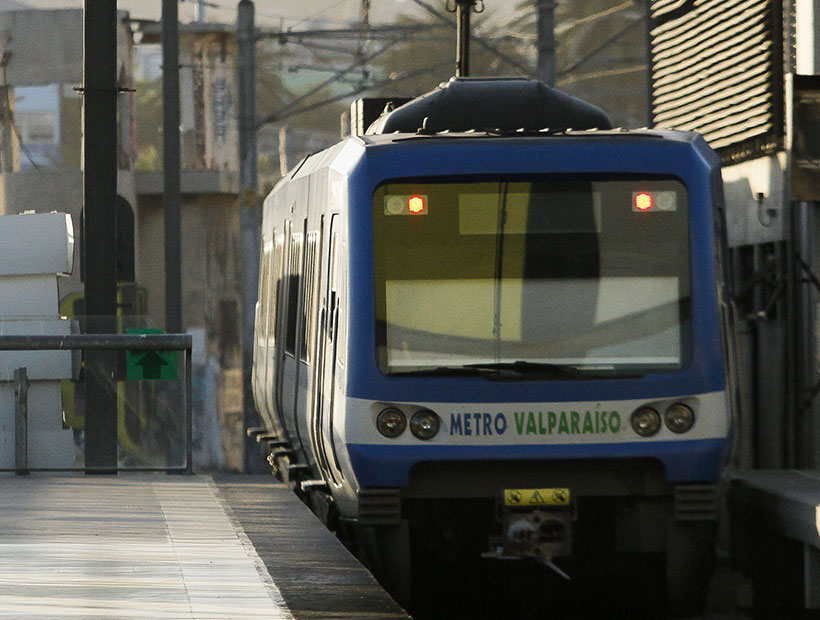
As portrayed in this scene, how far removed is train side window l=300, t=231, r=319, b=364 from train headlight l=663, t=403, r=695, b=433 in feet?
7.82

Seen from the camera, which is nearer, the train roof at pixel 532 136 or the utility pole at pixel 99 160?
the train roof at pixel 532 136

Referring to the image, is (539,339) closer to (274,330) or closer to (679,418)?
(679,418)

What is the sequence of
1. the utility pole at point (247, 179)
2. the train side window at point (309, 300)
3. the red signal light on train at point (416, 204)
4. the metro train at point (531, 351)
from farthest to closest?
the utility pole at point (247, 179)
the train side window at point (309, 300)
the red signal light on train at point (416, 204)
the metro train at point (531, 351)

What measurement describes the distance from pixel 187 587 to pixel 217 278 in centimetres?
3545

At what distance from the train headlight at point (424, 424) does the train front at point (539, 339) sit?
0.03 feet

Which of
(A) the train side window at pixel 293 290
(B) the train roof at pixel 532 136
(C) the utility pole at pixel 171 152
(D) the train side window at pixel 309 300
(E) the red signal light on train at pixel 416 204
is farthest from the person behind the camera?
(C) the utility pole at pixel 171 152

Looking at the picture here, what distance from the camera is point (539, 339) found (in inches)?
426

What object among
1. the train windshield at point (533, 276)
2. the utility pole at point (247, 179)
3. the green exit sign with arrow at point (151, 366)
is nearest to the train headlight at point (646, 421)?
the train windshield at point (533, 276)

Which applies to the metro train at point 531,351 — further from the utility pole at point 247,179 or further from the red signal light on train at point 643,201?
the utility pole at point 247,179

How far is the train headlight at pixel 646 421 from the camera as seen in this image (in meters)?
10.7

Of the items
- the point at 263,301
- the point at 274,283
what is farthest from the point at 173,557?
the point at 263,301

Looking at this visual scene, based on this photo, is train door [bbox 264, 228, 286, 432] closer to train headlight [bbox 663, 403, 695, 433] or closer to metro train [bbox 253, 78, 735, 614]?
metro train [bbox 253, 78, 735, 614]

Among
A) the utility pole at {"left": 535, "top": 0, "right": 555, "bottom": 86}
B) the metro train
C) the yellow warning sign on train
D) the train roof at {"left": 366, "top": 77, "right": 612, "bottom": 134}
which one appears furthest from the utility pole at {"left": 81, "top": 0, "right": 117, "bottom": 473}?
the utility pole at {"left": 535, "top": 0, "right": 555, "bottom": 86}

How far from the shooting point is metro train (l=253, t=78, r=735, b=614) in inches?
420
